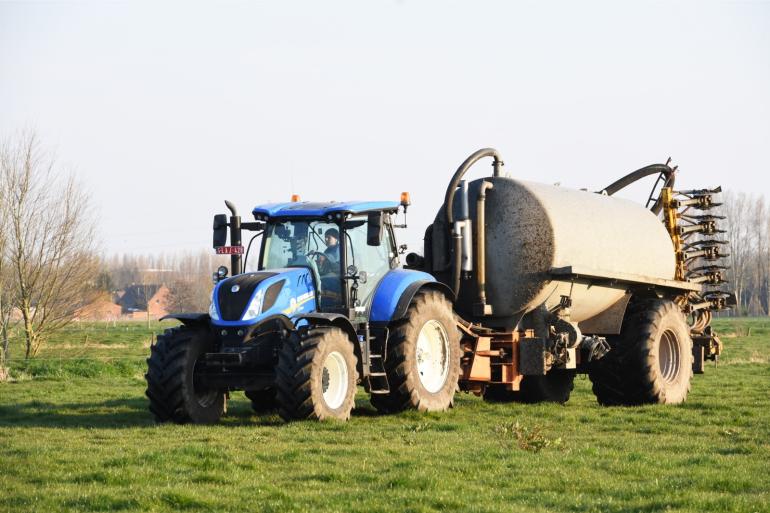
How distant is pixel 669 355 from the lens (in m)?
19.8

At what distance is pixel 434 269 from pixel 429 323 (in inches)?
→ 70.8

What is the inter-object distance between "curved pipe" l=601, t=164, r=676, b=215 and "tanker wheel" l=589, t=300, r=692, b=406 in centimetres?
268

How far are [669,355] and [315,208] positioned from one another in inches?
303

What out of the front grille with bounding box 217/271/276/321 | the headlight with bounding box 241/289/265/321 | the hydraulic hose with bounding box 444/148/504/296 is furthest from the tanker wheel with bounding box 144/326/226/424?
the hydraulic hose with bounding box 444/148/504/296

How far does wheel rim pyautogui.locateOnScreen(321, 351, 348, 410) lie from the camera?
1464 centimetres

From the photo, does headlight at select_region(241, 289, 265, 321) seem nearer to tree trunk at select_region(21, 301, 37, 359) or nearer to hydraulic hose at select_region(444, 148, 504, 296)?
hydraulic hose at select_region(444, 148, 504, 296)

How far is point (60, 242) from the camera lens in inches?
1374

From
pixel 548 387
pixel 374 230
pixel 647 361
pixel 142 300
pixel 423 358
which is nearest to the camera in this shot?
pixel 374 230

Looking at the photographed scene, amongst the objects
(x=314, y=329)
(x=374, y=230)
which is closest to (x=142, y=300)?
(x=374, y=230)

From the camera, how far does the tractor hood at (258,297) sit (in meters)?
14.7

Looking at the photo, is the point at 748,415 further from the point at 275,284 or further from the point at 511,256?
the point at 275,284

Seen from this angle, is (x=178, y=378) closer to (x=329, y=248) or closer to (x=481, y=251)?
(x=329, y=248)

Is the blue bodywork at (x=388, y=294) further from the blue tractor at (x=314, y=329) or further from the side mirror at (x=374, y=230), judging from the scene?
the side mirror at (x=374, y=230)

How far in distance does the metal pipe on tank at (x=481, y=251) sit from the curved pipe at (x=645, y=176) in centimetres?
470
